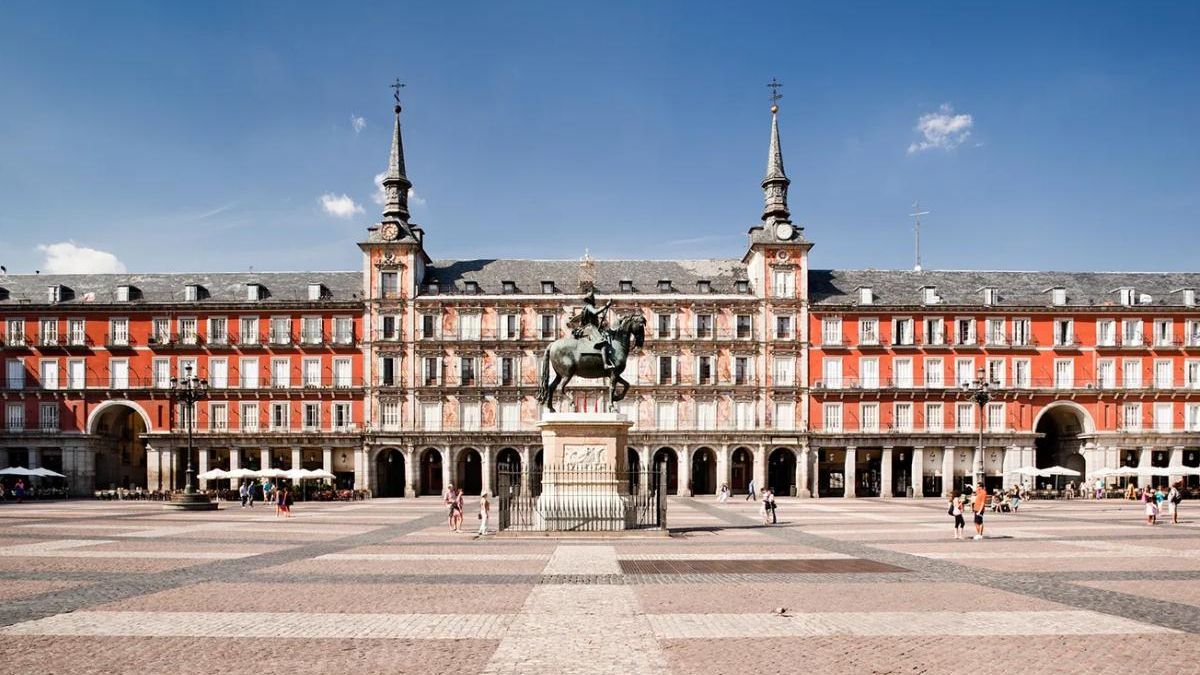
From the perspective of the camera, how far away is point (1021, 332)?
65312mm

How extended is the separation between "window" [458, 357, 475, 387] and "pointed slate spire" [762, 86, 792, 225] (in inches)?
1006

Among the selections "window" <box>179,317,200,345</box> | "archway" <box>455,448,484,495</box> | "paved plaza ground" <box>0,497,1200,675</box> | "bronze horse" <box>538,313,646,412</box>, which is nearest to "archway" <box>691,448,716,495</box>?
"archway" <box>455,448,484,495</box>

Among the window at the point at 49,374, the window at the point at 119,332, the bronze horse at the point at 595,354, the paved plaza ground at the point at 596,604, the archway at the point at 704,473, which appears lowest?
the archway at the point at 704,473

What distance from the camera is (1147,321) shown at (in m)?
65.0

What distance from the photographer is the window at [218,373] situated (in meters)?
65.9

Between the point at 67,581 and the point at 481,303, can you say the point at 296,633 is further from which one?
the point at 481,303

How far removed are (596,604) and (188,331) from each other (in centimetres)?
6020

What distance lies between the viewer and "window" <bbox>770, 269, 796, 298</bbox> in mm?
66188

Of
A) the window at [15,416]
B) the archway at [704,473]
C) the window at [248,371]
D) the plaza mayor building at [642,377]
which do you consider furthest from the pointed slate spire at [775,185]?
the window at [15,416]

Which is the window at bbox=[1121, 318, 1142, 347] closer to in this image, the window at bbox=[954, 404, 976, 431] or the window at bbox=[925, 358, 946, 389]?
the window at bbox=[954, 404, 976, 431]

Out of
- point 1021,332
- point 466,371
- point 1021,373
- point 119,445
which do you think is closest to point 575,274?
point 466,371

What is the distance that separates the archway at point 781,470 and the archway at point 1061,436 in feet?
58.0

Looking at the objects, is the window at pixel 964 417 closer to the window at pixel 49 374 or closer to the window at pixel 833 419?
the window at pixel 833 419

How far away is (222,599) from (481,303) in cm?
5163
